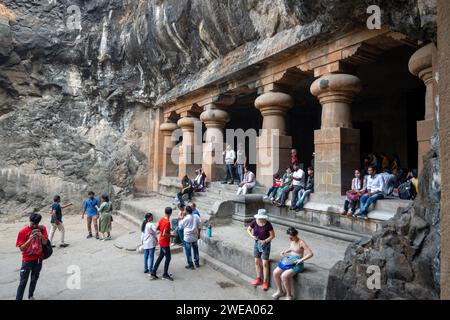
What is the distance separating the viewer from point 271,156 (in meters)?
7.71

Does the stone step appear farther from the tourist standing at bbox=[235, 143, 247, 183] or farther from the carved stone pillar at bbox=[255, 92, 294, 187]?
the tourist standing at bbox=[235, 143, 247, 183]

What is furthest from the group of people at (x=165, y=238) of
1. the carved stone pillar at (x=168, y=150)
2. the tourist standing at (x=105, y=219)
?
the carved stone pillar at (x=168, y=150)

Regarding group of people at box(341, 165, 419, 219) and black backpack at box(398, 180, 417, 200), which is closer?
group of people at box(341, 165, 419, 219)

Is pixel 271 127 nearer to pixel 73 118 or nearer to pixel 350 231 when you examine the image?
pixel 350 231

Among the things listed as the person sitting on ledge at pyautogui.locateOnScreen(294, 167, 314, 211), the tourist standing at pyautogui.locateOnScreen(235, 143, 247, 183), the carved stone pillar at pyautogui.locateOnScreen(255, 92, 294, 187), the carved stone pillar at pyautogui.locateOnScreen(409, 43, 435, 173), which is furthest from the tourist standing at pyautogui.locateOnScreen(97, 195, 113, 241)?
the carved stone pillar at pyautogui.locateOnScreen(409, 43, 435, 173)

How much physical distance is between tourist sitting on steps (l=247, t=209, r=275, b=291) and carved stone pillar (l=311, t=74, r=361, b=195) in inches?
94.0

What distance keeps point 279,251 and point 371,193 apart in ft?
6.17

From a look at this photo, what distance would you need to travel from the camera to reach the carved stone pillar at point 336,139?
19.8 feet

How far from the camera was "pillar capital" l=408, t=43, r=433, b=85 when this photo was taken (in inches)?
178

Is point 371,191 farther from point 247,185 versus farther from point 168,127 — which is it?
point 168,127

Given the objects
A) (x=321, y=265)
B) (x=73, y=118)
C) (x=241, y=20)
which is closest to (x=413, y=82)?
(x=241, y=20)

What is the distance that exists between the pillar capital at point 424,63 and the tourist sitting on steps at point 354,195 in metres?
1.89

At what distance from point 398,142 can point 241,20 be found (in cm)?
678

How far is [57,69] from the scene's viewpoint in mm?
12461
